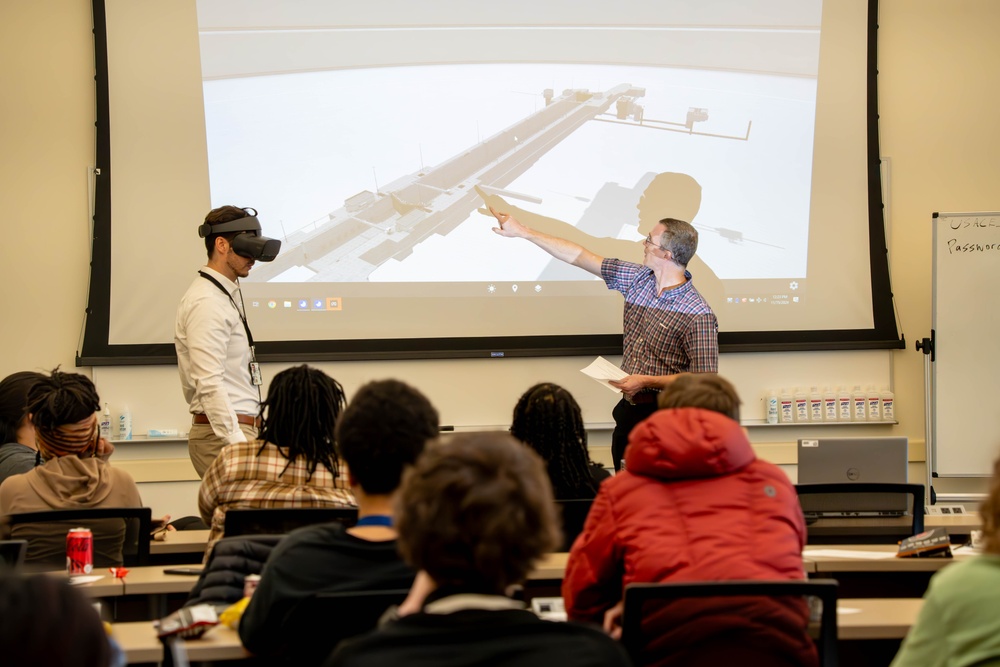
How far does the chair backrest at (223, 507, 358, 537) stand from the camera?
259 centimetres

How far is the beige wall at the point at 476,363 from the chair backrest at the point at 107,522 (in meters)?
2.29

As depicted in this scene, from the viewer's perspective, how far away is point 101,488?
123 inches

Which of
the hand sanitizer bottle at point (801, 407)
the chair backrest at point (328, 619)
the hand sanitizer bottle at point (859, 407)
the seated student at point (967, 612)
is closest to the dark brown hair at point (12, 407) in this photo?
the chair backrest at point (328, 619)

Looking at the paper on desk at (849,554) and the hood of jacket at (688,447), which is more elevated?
the hood of jacket at (688,447)

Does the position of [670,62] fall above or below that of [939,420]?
above

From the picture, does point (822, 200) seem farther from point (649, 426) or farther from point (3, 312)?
point (3, 312)

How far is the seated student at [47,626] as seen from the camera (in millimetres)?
917

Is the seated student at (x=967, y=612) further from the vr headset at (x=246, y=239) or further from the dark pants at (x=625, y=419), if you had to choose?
the vr headset at (x=246, y=239)

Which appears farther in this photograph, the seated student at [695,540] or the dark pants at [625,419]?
the dark pants at [625,419]

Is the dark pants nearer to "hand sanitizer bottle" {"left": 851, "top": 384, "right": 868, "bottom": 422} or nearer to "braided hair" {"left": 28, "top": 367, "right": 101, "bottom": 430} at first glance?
"hand sanitizer bottle" {"left": 851, "top": 384, "right": 868, "bottom": 422}

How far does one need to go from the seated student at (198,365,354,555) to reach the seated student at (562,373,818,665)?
1.02 metres

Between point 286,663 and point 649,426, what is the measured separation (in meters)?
0.87

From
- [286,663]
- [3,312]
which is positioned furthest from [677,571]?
[3,312]

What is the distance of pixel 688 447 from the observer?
205 cm
